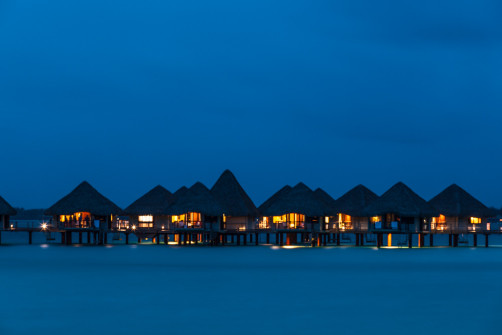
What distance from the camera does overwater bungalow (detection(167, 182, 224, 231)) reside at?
6531 centimetres

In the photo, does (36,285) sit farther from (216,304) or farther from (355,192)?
(355,192)

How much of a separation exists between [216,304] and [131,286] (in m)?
7.08

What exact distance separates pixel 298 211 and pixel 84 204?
18.4 m

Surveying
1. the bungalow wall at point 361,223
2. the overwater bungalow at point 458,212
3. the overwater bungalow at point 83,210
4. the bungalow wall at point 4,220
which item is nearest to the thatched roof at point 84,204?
the overwater bungalow at point 83,210

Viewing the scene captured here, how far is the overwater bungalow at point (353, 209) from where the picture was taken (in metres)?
68.9

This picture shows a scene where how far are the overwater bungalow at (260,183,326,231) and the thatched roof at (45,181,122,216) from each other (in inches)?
556

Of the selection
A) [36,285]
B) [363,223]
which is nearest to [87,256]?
[36,285]

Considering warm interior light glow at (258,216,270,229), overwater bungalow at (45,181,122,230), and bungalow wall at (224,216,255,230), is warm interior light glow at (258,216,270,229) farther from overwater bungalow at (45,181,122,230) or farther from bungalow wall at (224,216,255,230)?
overwater bungalow at (45,181,122,230)

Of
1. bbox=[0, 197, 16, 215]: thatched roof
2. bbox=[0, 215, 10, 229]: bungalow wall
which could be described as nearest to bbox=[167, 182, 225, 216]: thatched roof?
bbox=[0, 197, 16, 215]: thatched roof

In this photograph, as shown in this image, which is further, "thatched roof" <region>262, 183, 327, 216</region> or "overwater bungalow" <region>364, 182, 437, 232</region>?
"thatched roof" <region>262, 183, 327, 216</region>

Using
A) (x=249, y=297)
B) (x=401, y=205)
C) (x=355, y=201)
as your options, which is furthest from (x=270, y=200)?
(x=249, y=297)

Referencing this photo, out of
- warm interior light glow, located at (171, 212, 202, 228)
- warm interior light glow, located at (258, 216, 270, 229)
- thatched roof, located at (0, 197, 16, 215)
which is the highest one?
thatched roof, located at (0, 197, 16, 215)

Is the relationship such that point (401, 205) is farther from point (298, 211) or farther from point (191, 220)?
point (191, 220)

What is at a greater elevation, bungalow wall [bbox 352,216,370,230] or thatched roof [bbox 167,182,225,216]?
thatched roof [bbox 167,182,225,216]
